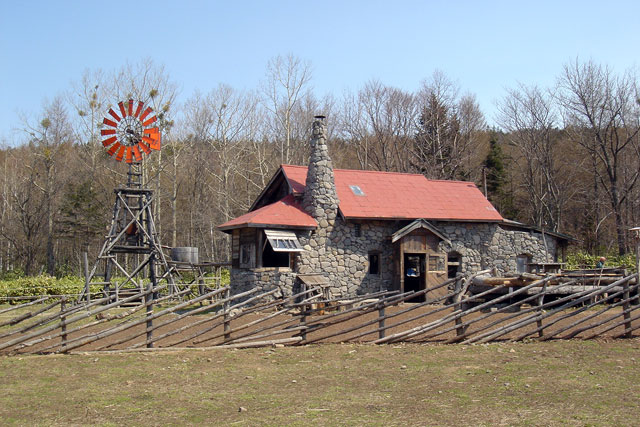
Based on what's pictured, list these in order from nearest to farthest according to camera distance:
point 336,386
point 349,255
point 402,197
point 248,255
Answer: point 336,386
point 248,255
point 349,255
point 402,197

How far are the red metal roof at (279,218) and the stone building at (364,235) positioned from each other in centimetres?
4

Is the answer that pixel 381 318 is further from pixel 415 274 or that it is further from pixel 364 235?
pixel 415 274

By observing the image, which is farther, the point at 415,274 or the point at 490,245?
the point at 415,274

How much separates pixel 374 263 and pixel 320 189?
3.43 m

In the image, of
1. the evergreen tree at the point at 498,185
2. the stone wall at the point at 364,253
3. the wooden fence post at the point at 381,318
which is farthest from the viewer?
the evergreen tree at the point at 498,185

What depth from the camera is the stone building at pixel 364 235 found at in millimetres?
22203

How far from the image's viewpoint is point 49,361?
37.1 feet

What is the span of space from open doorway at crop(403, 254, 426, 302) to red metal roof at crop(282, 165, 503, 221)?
182 centimetres

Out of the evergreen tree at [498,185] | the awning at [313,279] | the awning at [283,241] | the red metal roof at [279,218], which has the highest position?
the evergreen tree at [498,185]

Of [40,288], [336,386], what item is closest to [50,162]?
[40,288]

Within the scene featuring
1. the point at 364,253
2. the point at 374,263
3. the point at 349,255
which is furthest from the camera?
the point at 374,263

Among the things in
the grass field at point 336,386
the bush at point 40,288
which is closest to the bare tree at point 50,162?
the bush at point 40,288

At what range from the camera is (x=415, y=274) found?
1006 inches

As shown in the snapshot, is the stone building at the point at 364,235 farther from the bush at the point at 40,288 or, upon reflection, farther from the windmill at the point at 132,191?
the bush at the point at 40,288
